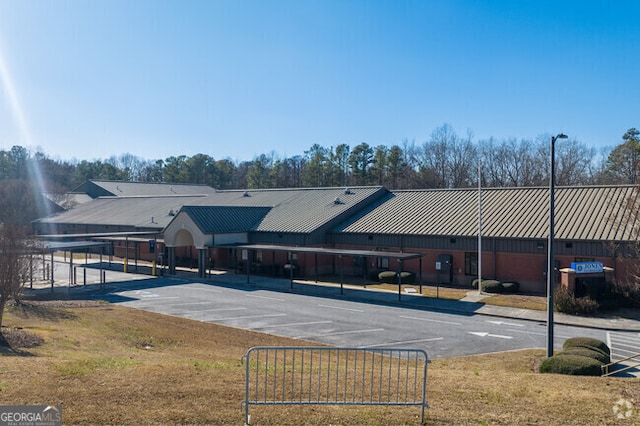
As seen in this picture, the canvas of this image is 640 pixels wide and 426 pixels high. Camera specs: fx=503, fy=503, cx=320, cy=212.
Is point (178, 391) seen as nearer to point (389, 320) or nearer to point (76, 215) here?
point (389, 320)

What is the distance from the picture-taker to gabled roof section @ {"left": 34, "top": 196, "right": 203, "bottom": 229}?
57938 mm

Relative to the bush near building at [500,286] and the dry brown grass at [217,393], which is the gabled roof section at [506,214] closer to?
the bush near building at [500,286]

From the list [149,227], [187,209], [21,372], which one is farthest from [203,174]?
[21,372]

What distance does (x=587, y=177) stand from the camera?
2992 inches

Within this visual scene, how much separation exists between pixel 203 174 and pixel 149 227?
226 ft

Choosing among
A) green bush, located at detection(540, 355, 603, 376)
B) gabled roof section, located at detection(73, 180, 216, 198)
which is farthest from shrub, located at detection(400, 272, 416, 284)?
gabled roof section, located at detection(73, 180, 216, 198)

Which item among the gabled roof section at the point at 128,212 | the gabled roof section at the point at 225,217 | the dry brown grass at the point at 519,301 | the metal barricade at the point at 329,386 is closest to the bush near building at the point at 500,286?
the dry brown grass at the point at 519,301

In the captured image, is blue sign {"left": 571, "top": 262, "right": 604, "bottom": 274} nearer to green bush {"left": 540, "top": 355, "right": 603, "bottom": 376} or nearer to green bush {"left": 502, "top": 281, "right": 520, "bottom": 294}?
green bush {"left": 502, "top": 281, "right": 520, "bottom": 294}

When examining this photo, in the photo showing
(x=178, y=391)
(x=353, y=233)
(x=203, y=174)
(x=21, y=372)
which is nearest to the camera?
(x=178, y=391)

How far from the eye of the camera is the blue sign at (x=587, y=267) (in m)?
29.0

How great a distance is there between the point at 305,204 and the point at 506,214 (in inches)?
A: 790

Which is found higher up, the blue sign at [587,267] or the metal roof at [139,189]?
A: the metal roof at [139,189]

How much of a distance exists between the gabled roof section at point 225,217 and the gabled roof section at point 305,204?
100 cm

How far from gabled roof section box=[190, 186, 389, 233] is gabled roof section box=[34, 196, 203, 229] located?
24.4 ft
